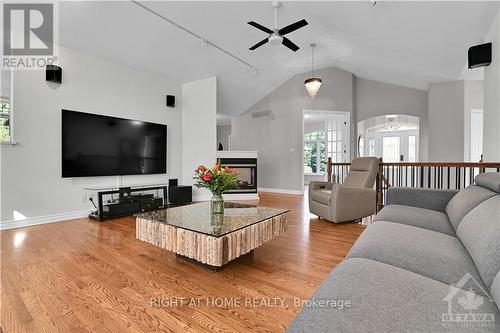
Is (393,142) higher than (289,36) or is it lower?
lower

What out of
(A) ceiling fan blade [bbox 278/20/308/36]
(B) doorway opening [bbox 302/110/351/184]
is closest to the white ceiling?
(A) ceiling fan blade [bbox 278/20/308/36]

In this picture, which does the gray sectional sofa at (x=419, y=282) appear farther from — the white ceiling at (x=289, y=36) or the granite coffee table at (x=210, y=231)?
the white ceiling at (x=289, y=36)

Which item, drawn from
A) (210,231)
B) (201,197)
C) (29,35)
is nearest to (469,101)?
(210,231)

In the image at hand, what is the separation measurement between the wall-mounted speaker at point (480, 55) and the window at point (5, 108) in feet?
A: 20.5

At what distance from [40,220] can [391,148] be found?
9677mm

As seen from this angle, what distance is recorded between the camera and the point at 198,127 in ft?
17.6

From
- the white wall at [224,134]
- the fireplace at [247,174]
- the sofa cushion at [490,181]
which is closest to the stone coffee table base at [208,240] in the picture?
the sofa cushion at [490,181]

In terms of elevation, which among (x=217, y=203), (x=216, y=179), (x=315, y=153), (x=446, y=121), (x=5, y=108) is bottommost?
(x=217, y=203)

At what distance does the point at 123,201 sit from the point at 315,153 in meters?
7.31

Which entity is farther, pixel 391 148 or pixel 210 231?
pixel 391 148

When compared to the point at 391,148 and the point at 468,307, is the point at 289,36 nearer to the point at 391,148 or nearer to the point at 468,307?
the point at 468,307

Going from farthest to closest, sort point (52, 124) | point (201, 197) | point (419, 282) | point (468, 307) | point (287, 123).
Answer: point (287, 123) → point (201, 197) → point (52, 124) → point (419, 282) → point (468, 307)

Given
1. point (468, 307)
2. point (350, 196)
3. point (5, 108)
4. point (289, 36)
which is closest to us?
point (468, 307)

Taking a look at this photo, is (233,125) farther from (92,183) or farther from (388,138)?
(388,138)
